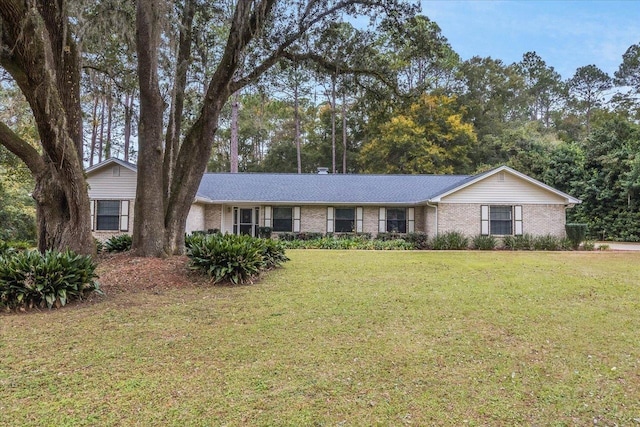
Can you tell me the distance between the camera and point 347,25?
10352 millimetres

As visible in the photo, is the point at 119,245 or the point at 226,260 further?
the point at 119,245

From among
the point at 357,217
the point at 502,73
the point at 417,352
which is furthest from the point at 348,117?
the point at 417,352

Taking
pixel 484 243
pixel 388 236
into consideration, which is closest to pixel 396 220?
pixel 388 236

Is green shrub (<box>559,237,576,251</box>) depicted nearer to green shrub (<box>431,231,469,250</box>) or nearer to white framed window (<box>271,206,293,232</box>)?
green shrub (<box>431,231,469,250</box>)

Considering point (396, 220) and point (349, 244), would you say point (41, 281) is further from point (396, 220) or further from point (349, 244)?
point (396, 220)

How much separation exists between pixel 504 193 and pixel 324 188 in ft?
28.4

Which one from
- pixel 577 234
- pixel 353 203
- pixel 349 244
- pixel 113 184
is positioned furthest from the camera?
pixel 353 203

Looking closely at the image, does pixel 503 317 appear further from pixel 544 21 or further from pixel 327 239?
pixel 544 21

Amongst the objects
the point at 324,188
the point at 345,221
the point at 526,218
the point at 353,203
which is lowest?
the point at 345,221

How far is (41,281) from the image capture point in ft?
19.3

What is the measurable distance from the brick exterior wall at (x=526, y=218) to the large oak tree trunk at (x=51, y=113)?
14.1 metres

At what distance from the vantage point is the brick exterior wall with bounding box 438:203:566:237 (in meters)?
17.3

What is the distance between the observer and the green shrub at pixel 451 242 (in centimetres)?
1669

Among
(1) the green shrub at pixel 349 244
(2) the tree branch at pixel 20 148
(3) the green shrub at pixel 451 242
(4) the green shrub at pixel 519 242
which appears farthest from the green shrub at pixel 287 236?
(2) the tree branch at pixel 20 148
